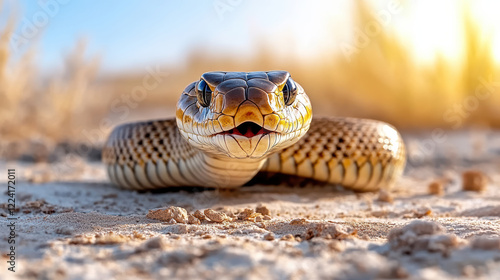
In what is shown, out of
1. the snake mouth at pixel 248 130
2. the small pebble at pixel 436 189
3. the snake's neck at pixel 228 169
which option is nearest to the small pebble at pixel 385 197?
the small pebble at pixel 436 189

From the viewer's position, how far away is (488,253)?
211 cm

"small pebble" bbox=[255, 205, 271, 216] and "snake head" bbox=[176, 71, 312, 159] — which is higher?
"snake head" bbox=[176, 71, 312, 159]

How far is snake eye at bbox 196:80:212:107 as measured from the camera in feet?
10.9

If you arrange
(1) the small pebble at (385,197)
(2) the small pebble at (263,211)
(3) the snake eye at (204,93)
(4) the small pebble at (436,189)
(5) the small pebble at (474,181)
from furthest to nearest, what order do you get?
(5) the small pebble at (474,181), (4) the small pebble at (436,189), (1) the small pebble at (385,197), (2) the small pebble at (263,211), (3) the snake eye at (204,93)

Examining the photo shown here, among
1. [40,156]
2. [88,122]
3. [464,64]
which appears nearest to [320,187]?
[40,156]

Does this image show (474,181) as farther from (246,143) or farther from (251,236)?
(251,236)

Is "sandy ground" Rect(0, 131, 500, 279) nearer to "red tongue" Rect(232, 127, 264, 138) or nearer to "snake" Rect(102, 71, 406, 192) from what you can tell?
"snake" Rect(102, 71, 406, 192)

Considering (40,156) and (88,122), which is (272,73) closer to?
(40,156)

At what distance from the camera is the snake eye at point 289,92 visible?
11.1 feet

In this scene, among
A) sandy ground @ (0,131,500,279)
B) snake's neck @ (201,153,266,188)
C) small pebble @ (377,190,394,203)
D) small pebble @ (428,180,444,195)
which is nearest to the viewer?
sandy ground @ (0,131,500,279)

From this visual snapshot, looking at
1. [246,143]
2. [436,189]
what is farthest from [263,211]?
[436,189]

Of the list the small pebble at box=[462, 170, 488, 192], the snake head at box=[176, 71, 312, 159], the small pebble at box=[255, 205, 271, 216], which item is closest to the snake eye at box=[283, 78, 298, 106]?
the snake head at box=[176, 71, 312, 159]

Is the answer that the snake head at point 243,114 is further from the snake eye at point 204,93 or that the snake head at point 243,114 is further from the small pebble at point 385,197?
the small pebble at point 385,197

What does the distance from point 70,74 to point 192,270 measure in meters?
9.35
